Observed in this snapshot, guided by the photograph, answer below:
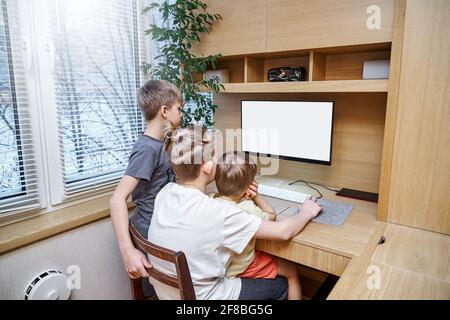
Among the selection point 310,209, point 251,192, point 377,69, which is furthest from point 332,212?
point 377,69

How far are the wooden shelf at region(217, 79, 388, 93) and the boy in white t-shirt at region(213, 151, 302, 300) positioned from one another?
0.50 meters

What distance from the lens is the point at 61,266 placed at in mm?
1445

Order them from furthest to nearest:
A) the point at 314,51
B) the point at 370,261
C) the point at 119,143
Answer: the point at 119,143
the point at 314,51
the point at 370,261

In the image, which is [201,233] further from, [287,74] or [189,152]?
[287,74]

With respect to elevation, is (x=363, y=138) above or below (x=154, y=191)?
above

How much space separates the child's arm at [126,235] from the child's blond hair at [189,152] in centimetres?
24

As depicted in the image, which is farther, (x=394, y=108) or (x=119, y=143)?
(x=119, y=143)

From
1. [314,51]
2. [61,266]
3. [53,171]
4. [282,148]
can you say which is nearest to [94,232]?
[61,266]

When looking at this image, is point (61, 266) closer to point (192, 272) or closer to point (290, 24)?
point (192, 272)

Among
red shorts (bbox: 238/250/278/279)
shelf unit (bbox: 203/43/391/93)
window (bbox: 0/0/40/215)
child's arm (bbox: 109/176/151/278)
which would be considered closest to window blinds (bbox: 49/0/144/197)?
window (bbox: 0/0/40/215)

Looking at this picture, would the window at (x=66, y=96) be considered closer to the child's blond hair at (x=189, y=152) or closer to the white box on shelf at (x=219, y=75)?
the white box on shelf at (x=219, y=75)

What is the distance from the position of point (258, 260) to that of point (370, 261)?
1.38ft

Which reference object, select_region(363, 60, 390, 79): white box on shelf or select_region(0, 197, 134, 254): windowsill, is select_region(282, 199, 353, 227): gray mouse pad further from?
select_region(0, 197, 134, 254): windowsill

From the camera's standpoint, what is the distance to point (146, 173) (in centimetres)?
129
